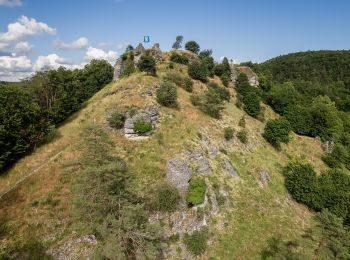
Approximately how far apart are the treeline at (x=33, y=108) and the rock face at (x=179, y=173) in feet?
70.1

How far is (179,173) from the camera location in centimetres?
3966

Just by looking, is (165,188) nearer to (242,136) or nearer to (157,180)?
(157,180)

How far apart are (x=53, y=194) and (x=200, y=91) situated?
44110 mm

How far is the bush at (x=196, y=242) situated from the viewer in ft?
112

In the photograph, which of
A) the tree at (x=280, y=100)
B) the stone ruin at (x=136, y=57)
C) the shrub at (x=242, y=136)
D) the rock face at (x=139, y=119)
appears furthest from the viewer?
the tree at (x=280, y=100)

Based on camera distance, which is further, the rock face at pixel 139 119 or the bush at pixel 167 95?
the bush at pixel 167 95

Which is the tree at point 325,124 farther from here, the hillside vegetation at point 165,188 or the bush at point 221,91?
the bush at point 221,91

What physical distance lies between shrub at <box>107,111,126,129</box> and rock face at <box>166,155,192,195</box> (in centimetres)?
1150

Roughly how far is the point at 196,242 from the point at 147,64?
130 feet

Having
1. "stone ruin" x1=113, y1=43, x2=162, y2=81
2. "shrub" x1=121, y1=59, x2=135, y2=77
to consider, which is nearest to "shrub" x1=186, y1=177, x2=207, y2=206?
"shrub" x1=121, y1=59, x2=135, y2=77

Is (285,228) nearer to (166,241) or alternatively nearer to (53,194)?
(166,241)

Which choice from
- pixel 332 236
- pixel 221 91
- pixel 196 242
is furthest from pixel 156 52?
pixel 332 236

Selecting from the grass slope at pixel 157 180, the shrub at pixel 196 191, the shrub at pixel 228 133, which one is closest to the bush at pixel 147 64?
the grass slope at pixel 157 180

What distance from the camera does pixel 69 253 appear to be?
28.4m
